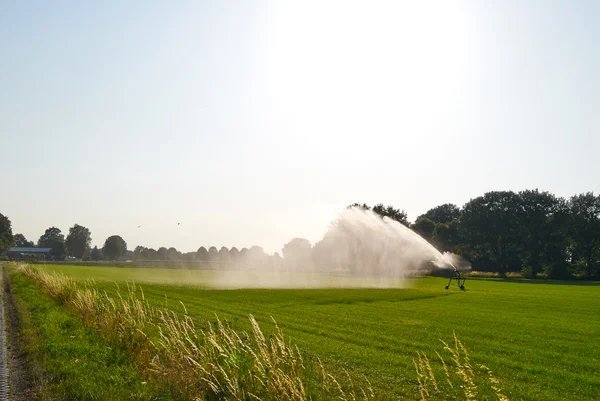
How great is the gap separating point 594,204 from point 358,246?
89.9 metres

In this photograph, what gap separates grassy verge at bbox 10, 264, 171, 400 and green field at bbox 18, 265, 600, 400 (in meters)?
3.23

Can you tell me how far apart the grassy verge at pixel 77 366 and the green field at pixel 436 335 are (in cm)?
323

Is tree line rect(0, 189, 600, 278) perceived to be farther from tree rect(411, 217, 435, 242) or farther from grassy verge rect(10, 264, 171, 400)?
grassy verge rect(10, 264, 171, 400)

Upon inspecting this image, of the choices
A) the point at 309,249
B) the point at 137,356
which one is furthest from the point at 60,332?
the point at 309,249

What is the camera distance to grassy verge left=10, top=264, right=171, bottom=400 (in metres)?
11.2

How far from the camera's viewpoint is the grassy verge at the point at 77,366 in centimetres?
1122

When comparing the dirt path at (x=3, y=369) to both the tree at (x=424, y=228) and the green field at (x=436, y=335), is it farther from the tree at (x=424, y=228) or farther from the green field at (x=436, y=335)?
the tree at (x=424, y=228)

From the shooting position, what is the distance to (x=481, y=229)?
147875mm

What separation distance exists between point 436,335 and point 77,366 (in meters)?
17.1

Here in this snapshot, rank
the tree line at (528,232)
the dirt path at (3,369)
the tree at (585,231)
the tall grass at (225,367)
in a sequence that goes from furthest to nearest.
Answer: the tree line at (528,232) < the tree at (585,231) < the dirt path at (3,369) < the tall grass at (225,367)

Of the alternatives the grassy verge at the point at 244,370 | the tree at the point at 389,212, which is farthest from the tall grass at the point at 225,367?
the tree at the point at 389,212

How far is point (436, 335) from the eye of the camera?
78.5 ft

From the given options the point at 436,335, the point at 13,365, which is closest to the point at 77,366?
the point at 13,365

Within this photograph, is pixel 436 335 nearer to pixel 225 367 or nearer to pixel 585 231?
pixel 225 367
